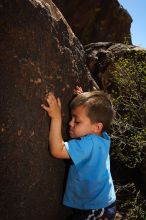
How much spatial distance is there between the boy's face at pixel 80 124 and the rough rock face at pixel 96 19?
20940 mm

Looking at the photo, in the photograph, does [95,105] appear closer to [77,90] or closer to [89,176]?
[77,90]

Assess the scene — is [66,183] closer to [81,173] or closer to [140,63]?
[81,173]

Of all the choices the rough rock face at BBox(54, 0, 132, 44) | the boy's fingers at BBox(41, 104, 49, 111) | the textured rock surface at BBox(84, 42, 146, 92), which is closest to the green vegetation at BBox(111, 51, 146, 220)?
the textured rock surface at BBox(84, 42, 146, 92)

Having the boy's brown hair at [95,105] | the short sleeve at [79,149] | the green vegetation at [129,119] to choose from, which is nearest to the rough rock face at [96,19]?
the green vegetation at [129,119]

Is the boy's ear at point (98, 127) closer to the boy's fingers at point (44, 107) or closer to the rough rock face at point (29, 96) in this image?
the rough rock face at point (29, 96)

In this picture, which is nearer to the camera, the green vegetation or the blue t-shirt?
the blue t-shirt

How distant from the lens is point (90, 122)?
295 cm

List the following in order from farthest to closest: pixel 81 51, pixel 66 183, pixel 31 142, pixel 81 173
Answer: pixel 81 51
pixel 66 183
pixel 81 173
pixel 31 142

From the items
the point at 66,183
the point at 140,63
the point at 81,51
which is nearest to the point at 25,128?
the point at 66,183

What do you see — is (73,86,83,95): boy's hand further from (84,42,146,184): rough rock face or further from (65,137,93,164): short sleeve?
(84,42,146,184): rough rock face

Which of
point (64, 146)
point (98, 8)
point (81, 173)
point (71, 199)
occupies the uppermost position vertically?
point (98, 8)

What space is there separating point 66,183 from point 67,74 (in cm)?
99

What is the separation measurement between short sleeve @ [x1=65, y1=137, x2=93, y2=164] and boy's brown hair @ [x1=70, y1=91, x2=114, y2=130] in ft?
0.73

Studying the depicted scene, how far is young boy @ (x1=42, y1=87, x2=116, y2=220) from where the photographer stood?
9.25ft
